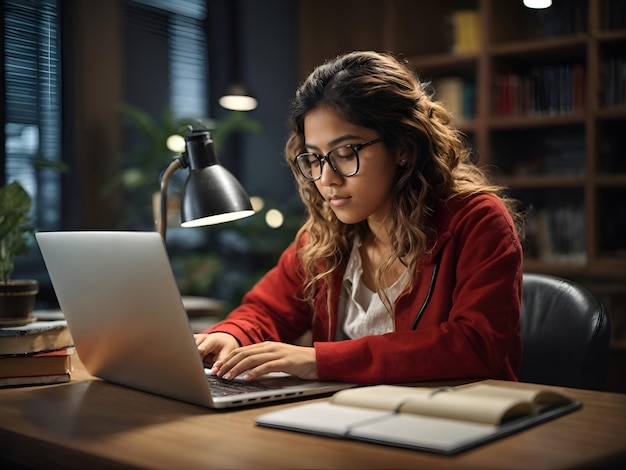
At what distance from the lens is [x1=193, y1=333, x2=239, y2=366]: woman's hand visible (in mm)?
1503

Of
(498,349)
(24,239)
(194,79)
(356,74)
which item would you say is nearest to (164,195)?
(24,239)

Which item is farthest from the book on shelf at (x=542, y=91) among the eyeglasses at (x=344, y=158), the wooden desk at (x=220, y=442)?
the wooden desk at (x=220, y=442)

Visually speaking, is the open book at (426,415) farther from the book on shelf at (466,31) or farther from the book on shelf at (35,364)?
the book on shelf at (466,31)

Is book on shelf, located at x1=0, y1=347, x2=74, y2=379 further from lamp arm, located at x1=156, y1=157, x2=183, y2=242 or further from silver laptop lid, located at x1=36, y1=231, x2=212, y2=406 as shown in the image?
lamp arm, located at x1=156, y1=157, x2=183, y2=242

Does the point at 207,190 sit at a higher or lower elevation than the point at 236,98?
lower

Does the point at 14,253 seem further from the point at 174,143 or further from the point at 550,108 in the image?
the point at 550,108

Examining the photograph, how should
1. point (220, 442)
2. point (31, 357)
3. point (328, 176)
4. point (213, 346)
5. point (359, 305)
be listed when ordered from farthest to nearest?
1. point (359, 305)
2. point (328, 176)
3. point (213, 346)
4. point (31, 357)
5. point (220, 442)

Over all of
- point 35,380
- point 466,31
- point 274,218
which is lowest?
point 35,380

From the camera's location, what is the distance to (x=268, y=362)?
130 cm

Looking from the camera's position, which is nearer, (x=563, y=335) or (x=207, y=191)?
(x=207, y=191)

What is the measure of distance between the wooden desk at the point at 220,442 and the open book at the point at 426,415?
12 mm

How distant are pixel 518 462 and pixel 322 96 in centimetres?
99

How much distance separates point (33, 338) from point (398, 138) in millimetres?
824

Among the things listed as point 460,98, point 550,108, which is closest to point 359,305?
point 550,108
